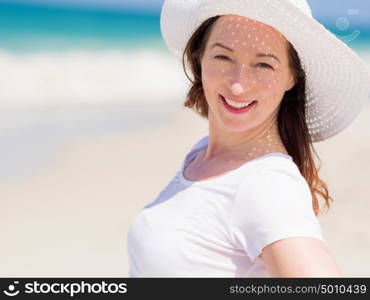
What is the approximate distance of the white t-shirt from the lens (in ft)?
5.06

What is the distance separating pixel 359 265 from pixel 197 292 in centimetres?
319

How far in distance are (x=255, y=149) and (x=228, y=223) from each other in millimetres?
300

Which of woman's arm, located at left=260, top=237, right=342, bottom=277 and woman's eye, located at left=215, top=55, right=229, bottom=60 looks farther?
woman's eye, located at left=215, top=55, right=229, bottom=60

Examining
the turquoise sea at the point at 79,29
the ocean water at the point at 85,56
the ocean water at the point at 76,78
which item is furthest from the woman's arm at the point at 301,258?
the turquoise sea at the point at 79,29

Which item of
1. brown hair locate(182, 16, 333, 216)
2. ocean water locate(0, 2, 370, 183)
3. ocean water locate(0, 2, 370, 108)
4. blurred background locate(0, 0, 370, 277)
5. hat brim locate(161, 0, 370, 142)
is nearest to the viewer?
hat brim locate(161, 0, 370, 142)

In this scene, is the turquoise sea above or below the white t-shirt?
above

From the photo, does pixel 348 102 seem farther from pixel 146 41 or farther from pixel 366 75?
pixel 146 41

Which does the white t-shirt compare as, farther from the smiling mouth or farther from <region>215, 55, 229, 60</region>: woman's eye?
<region>215, 55, 229, 60</region>: woman's eye

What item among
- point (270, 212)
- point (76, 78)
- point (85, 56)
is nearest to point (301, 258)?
point (270, 212)

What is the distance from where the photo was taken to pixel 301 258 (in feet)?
4.87

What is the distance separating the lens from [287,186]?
1596 millimetres

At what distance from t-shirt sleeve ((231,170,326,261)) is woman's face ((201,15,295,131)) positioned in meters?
0.26

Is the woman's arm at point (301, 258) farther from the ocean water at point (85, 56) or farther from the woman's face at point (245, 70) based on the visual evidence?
the ocean water at point (85, 56)

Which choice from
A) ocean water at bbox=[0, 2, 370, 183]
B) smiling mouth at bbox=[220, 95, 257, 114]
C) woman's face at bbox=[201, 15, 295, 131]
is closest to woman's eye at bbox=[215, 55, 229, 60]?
woman's face at bbox=[201, 15, 295, 131]
